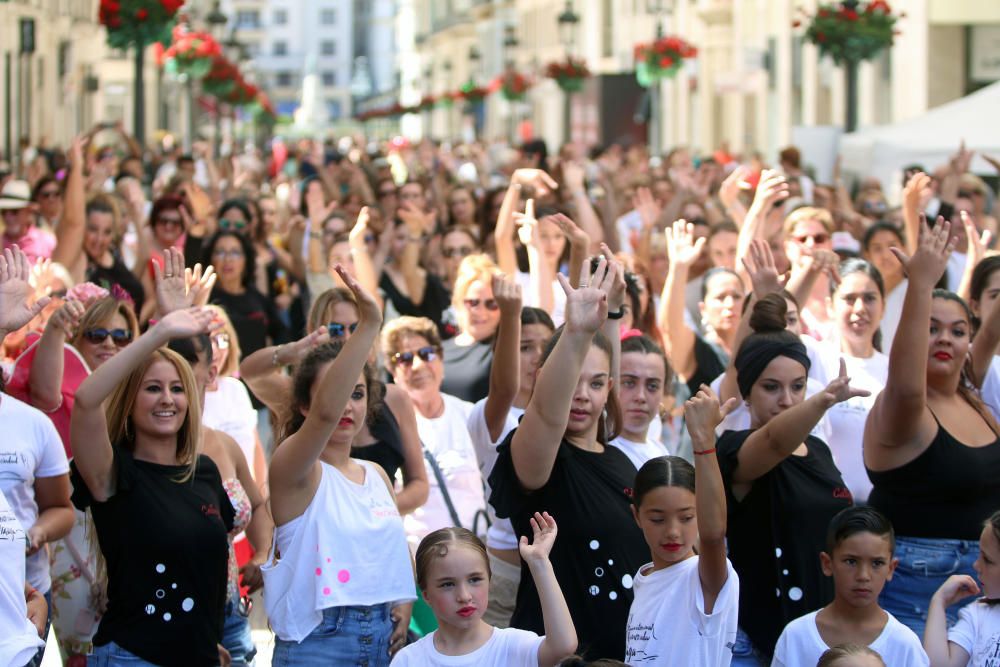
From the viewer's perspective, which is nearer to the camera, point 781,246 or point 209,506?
point 209,506

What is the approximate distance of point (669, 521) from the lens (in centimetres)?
513

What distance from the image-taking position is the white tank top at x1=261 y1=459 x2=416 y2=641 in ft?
17.7

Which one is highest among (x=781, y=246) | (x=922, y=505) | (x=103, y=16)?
(x=103, y=16)

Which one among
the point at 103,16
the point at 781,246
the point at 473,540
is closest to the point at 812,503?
the point at 473,540

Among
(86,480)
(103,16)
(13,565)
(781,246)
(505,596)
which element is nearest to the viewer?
(13,565)

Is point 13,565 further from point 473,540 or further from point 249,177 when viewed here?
point 249,177

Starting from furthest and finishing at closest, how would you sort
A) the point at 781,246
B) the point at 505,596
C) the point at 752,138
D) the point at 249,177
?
the point at 752,138 < the point at 249,177 < the point at 781,246 < the point at 505,596

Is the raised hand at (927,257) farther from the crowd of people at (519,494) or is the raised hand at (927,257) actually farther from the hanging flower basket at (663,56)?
the hanging flower basket at (663,56)

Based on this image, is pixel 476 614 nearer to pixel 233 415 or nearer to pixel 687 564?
pixel 687 564

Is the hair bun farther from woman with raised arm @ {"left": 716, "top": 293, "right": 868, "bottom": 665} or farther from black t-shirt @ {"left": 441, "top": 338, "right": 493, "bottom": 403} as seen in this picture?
black t-shirt @ {"left": 441, "top": 338, "right": 493, "bottom": 403}

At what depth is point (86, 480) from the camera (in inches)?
215

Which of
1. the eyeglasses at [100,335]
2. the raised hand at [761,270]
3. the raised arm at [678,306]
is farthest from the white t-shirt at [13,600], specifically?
the raised arm at [678,306]

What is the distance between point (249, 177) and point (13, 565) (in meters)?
14.6

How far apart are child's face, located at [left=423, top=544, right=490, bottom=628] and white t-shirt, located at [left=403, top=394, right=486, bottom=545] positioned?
192cm
